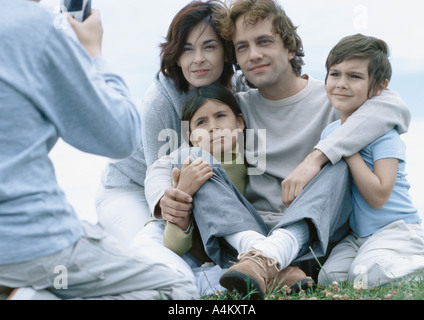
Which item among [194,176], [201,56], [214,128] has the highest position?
[201,56]

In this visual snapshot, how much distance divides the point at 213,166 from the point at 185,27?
106cm

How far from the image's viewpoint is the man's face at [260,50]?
11.2 ft

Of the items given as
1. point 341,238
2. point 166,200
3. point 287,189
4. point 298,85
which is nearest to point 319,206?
point 287,189

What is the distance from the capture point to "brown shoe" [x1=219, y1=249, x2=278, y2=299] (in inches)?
90.7

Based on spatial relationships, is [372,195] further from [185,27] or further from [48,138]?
→ [48,138]

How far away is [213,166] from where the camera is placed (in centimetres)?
294

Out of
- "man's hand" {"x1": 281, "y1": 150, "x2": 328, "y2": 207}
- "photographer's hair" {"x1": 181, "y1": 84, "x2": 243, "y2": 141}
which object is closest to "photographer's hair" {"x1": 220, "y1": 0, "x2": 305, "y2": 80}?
"photographer's hair" {"x1": 181, "y1": 84, "x2": 243, "y2": 141}

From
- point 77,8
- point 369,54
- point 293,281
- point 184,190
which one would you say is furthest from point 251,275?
point 369,54

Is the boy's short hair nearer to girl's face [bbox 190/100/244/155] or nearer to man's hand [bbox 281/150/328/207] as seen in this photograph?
man's hand [bbox 281/150/328/207]

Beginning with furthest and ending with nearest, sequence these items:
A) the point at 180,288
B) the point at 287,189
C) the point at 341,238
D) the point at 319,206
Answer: the point at 341,238 < the point at 287,189 < the point at 319,206 < the point at 180,288

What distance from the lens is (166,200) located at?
2957mm

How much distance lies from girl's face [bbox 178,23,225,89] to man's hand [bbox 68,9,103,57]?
1.53 meters
